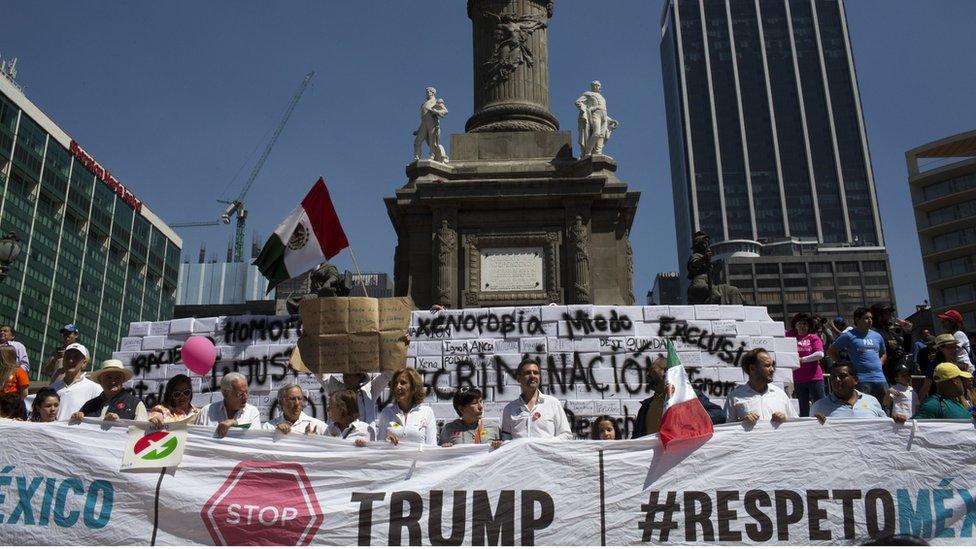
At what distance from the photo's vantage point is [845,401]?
8.24 meters

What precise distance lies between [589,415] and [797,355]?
320 cm

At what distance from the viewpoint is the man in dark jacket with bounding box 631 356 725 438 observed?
8419 millimetres

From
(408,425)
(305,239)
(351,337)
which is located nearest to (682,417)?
(408,425)

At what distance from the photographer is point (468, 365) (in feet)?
42.6

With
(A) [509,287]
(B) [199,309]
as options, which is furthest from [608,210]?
(B) [199,309]

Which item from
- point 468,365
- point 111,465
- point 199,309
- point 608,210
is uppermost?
point 199,309

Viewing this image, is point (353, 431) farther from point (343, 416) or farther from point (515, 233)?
point (515, 233)

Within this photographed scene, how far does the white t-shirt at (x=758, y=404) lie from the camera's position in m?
8.23

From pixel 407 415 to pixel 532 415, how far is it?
122 centimetres

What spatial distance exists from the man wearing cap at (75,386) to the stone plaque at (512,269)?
10.5 m

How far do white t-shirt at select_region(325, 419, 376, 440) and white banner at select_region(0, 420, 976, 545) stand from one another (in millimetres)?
556

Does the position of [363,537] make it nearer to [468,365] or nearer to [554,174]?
[468,365]

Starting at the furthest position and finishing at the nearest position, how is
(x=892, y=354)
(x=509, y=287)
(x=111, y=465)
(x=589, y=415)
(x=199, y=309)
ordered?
(x=199, y=309) → (x=509, y=287) → (x=892, y=354) → (x=589, y=415) → (x=111, y=465)

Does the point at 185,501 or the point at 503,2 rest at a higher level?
the point at 503,2
